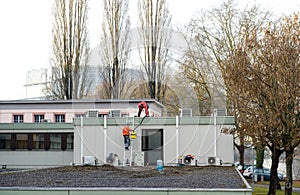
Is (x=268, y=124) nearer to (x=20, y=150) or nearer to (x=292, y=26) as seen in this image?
(x=292, y=26)

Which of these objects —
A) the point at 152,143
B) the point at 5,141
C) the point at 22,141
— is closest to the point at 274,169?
the point at 152,143

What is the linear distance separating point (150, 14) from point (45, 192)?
3477 centimetres

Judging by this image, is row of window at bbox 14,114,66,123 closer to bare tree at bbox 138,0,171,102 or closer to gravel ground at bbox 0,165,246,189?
bare tree at bbox 138,0,171,102

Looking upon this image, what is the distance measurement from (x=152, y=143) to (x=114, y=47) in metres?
18.4

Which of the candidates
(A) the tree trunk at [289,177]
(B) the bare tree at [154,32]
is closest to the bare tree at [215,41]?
(B) the bare tree at [154,32]

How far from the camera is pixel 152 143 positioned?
30.7 meters

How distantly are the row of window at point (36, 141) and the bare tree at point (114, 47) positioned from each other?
10.9 m

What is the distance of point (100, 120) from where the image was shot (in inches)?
1215

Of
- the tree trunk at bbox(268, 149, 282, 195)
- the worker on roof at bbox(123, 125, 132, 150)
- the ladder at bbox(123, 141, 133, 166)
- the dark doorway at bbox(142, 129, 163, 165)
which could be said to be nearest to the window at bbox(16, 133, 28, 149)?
the ladder at bbox(123, 141, 133, 166)

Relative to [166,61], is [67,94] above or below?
below

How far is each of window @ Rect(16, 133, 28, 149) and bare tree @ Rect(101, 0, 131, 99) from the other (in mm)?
11212

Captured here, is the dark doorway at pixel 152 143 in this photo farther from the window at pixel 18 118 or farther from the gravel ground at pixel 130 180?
the window at pixel 18 118

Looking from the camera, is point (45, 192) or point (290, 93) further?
point (290, 93)

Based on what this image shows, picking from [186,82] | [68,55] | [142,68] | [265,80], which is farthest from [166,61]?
[265,80]
